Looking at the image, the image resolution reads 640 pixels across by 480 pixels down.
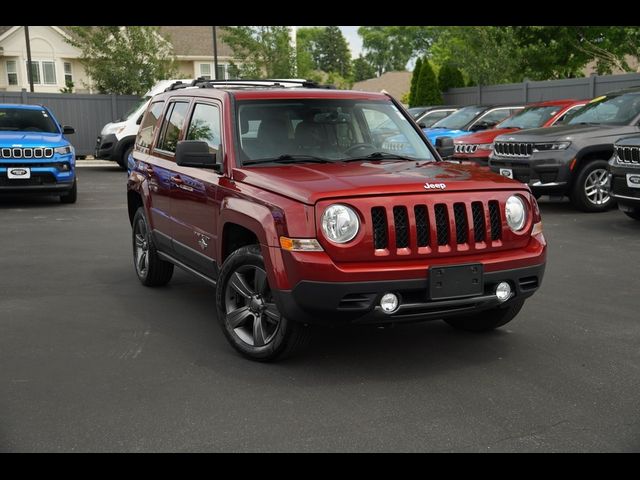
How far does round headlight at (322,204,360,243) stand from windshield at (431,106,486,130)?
592 inches

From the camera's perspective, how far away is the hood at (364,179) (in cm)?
507

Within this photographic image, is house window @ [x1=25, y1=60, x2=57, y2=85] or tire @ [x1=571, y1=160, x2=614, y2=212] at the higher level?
house window @ [x1=25, y1=60, x2=57, y2=85]

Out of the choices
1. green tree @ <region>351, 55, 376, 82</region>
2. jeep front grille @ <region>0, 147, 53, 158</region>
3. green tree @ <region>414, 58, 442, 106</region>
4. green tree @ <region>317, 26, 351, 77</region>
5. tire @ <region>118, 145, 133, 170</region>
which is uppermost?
green tree @ <region>317, 26, 351, 77</region>

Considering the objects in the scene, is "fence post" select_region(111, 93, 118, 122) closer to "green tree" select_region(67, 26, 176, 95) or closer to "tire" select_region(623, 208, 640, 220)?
"green tree" select_region(67, 26, 176, 95)

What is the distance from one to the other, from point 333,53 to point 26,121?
111 m

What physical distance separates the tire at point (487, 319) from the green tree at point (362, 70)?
358 ft

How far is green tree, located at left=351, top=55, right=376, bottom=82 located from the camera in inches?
4483

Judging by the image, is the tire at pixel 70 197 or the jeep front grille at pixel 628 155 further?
the tire at pixel 70 197

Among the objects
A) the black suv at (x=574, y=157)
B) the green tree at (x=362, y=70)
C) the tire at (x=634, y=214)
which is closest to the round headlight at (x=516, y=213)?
the tire at (x=634, y=214)

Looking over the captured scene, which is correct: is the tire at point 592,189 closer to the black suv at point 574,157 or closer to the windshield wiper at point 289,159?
the black suv at point 574,157

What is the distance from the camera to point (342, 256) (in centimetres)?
496

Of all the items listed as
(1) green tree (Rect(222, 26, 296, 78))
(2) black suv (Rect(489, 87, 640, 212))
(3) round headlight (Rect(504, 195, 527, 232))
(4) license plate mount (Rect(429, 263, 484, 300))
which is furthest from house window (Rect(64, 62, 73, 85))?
(4) license plate mount (Rect(429, 263, 484, 300))

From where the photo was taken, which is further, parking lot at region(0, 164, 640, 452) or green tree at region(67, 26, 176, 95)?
green tree at region(67, 26, 176, 95)
